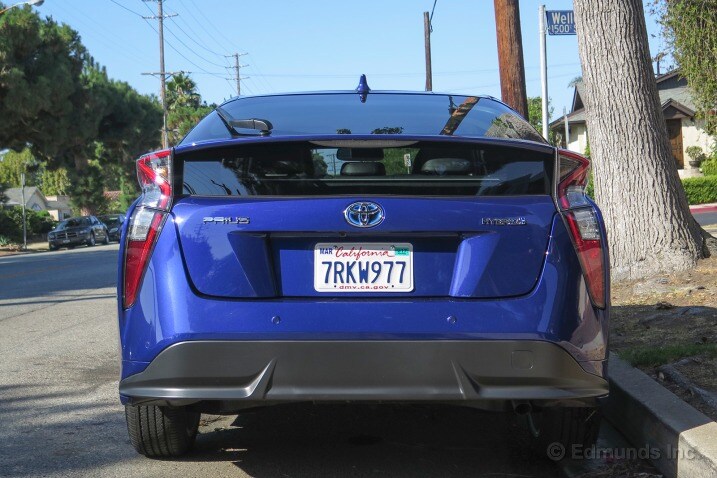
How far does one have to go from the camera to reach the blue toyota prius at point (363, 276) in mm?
3533

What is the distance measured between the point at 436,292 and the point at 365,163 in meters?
0.61

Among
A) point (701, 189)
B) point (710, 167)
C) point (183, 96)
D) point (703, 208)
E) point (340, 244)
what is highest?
point (183, 96)

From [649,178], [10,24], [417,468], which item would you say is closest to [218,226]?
[417,468]

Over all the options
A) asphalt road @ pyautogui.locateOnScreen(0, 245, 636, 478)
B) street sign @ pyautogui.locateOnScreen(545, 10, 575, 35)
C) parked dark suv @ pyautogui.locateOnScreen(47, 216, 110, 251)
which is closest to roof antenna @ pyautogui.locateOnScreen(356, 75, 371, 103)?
asphalt road @ pyautogui.locateOnScreen(0, 245, 636, 478)

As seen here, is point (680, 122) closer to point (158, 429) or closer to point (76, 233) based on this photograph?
point (76, 233)

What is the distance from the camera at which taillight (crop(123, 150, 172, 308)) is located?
3729 mm

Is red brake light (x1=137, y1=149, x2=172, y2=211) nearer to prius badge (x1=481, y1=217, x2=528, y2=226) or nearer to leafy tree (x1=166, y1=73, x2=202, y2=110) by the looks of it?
prius badge (x1=481, y1=217, x2=528, y2=226)

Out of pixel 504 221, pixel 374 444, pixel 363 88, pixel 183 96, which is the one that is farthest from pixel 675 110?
pixel 183 96

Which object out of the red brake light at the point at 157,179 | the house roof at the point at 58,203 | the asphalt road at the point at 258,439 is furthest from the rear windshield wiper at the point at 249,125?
the house roof at the point at 58,203

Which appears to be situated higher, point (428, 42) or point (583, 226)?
point (428, 42)

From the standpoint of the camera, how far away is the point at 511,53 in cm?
1540

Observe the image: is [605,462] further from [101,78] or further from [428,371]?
[101,78]

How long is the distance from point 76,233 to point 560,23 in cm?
3388

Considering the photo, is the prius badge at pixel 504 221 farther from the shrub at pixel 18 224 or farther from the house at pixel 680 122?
the shrub at pixel 18 224
